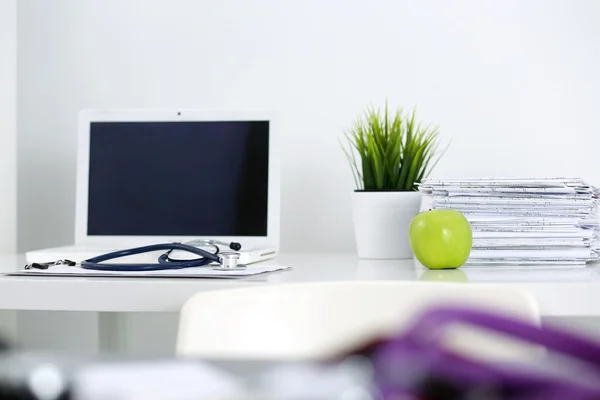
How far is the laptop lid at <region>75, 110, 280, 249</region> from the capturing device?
60.6 inches

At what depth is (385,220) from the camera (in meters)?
1.50

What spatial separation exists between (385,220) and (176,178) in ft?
1.38

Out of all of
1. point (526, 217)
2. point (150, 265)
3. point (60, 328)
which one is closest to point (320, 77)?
point (526, 217)

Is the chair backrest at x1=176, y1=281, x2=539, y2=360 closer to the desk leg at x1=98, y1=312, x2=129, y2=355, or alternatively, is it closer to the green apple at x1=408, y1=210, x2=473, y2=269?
the green apple at x1=408, y1=210, x2=473, y2=269

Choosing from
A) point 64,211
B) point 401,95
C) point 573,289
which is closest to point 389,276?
point 573,289

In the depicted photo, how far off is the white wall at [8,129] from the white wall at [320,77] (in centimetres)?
6

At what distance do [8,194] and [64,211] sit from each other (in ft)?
0.46

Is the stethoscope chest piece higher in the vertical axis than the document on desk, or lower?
higher

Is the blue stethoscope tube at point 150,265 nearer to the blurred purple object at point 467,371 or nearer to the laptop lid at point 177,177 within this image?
the laptop lid at point 177,177

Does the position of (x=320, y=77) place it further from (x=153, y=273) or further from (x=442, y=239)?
(x=153, y=273)

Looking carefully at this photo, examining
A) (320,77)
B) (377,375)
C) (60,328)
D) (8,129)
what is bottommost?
(60,328)

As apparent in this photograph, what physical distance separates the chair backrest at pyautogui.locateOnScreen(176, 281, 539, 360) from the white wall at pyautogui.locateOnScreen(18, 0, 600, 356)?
3.40 ft

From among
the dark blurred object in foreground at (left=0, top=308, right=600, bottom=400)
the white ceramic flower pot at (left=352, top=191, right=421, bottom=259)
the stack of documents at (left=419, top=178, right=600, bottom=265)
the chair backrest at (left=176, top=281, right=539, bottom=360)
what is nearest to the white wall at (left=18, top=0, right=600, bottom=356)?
the white ceramic flower pot at (left=352, top=191, right=421, bottom=259)

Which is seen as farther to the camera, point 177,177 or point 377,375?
point 177,177
